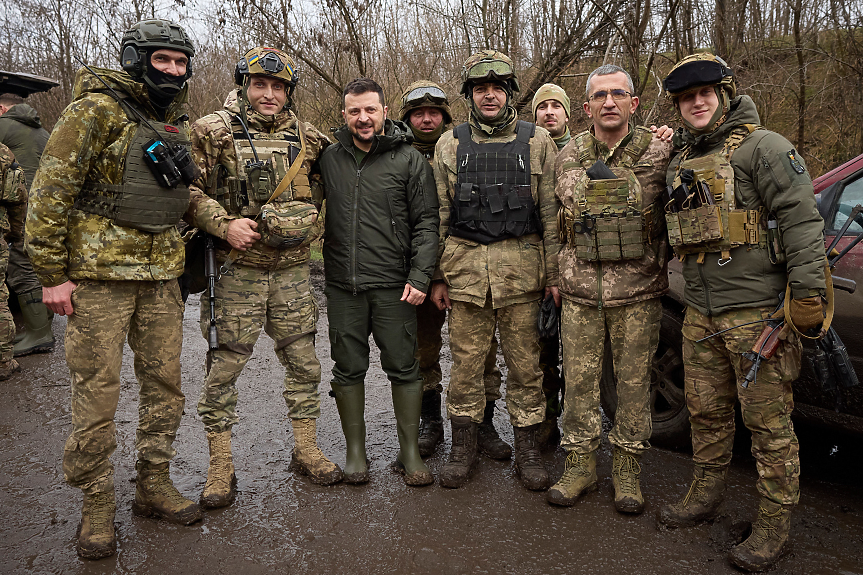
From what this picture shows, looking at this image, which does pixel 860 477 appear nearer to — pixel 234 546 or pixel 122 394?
pixel 234 546

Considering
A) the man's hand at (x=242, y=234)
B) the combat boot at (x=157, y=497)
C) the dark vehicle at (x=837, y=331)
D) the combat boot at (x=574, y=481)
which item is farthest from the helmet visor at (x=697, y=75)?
the combat boot at (x=157, y=497)

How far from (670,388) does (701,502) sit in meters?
0.87

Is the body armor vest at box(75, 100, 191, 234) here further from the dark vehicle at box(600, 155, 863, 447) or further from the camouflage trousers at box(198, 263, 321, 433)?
the dark vehicle at box(600, 155, 863, 447)

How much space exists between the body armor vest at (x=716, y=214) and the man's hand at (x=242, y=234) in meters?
2.14

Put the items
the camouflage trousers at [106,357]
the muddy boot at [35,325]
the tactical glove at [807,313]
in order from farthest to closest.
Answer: the muddy boot at [35,325] → the camouflage trousers at [106,357] → the tactical glove at [807,313]

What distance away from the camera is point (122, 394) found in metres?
4.83

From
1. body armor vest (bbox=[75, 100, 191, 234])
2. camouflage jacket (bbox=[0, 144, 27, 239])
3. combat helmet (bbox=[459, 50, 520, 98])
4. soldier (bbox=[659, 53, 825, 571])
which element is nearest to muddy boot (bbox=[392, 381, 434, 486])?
soldier (bbox=[659, 53, 825, 571])

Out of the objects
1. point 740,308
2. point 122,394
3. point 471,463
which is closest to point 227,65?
point 122,394

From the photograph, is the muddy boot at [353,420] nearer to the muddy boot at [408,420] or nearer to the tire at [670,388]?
the muddy boot at [408,420]

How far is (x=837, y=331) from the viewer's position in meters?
3.08

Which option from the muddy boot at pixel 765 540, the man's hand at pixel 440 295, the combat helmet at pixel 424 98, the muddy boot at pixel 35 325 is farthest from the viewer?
the muddy boot at pixel 35 325

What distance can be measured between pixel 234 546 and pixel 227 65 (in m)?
11.2

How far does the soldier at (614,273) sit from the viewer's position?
3.19 m

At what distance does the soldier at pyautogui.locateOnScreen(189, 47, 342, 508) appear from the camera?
3.34 m
